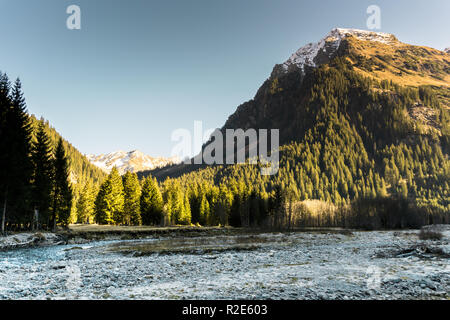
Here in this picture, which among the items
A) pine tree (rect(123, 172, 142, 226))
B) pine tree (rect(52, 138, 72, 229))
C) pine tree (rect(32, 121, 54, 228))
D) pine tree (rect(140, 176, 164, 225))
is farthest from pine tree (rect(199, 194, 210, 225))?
pine tree (rect(32, 121, 54, 228))

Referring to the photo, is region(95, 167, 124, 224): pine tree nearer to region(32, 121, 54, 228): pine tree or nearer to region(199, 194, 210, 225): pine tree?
region(32, 121, 54, 228): pine tree

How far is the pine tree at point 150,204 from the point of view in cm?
8012

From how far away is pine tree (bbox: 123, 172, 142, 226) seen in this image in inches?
2874

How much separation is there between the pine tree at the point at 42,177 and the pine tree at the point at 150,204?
35.7 meters

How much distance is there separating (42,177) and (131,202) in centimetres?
3255

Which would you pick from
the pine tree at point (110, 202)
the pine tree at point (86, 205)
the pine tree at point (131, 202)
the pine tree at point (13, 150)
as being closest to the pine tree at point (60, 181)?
Answer: the pine tree at point (13, 150)

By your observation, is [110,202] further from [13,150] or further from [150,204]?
[13,150]

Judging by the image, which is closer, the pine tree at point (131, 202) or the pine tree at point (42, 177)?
the pine tree at point (42, 177)

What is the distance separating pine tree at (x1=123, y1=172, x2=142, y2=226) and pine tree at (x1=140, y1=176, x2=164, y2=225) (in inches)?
172

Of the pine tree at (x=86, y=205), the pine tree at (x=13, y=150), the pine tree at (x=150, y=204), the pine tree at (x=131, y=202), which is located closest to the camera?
the pine tree at (x=13, y=150)

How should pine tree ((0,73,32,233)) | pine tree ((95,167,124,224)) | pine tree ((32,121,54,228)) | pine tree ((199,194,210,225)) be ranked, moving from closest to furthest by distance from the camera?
pine tree ((0,73,32,233)) < pine tree ((32,121,54,228)) < pine tree ((95,167,124,224)) < pine tree ((199,194,210,225))

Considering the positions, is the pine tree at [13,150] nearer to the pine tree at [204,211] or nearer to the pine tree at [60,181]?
the pine tree at [60,181]

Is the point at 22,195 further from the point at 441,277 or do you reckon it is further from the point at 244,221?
the point at 244,221
